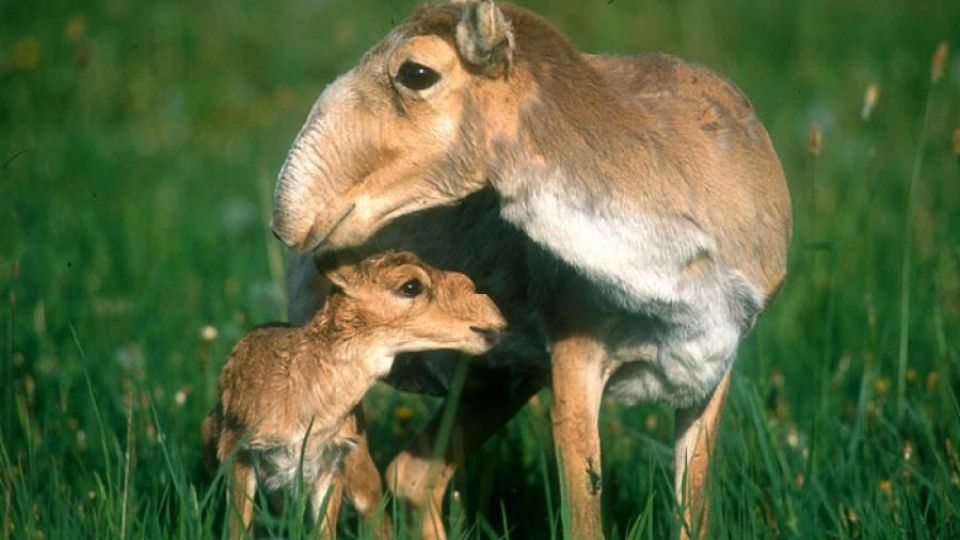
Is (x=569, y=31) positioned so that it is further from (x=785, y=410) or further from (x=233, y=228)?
(x=785, y=410)

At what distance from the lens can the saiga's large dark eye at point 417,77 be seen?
5188mm

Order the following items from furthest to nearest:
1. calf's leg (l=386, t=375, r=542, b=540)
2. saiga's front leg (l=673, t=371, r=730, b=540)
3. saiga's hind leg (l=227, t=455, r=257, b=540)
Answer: calf's leg (l=386, t=375, r=542, b=540)
saiga's front leg (l=673, t=371, r=730, b=540)
saiga's hind leg (l=227, t=455, r=257, b=540)

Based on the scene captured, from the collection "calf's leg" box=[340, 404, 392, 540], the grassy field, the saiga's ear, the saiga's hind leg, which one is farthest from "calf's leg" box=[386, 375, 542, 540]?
the saiga's ear

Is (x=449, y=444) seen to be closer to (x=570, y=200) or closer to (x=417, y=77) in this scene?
(x=570, y=200)

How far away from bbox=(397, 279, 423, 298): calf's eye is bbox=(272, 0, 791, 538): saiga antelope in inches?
11.2

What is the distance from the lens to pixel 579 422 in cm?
564

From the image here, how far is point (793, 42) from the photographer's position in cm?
1466

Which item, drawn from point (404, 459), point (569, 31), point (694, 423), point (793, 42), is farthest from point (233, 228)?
point (793, 42)

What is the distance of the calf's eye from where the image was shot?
5648 millimetres

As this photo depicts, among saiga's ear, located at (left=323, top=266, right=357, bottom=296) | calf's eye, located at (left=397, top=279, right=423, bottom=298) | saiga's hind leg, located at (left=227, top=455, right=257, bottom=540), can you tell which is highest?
saiga's ear, located at (left=323, top=266, right=357, bottom=296)

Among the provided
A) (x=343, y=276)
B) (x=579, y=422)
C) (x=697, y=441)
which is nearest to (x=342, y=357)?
(x=343, y=276)

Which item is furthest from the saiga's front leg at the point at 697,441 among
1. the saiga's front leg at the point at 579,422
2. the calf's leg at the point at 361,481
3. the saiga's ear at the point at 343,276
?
the saiga's ear at the point at 343,276

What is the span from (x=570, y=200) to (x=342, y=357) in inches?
40.6

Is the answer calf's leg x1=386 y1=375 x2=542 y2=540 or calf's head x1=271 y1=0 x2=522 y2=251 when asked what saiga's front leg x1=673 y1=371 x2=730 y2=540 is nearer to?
calf's leg x1=386 y1=375 x2=542 y2=540
